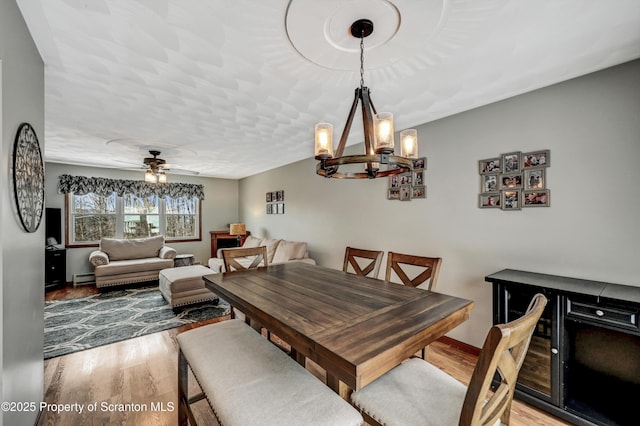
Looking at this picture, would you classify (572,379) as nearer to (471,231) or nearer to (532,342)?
(532,342)

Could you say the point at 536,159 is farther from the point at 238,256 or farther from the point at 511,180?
the point at 238,256

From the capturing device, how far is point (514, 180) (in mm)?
2240

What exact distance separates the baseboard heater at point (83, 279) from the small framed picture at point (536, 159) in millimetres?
7177

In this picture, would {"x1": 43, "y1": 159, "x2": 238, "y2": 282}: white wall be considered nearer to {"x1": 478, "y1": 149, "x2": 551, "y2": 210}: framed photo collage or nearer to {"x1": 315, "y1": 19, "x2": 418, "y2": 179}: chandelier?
{"x1": 315, "y1": 19, "x2": 418, "y2": 179}: chandelier

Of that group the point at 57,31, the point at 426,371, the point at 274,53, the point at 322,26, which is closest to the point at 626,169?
the point at 426,371

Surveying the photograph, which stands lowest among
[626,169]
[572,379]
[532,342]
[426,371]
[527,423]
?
[527,423]

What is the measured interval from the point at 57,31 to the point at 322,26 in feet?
4.88

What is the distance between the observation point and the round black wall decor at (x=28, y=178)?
1.28 meters

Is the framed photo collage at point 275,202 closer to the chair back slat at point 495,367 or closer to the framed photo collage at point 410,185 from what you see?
the framed photo collage at point 410,185

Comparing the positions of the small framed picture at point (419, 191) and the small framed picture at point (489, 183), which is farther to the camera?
the small framed picture at point (419, 191)

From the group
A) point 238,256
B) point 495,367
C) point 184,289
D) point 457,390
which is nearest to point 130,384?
point 238,256

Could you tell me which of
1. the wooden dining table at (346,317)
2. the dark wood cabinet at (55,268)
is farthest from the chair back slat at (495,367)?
the dark wood cabinet at (55,268)

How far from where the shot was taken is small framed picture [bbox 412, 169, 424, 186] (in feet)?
9.45

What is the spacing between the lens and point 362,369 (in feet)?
2.84
